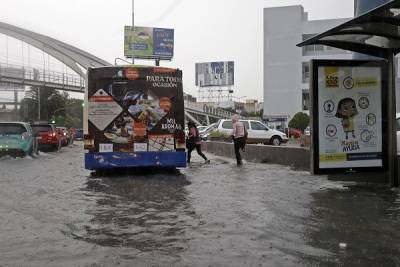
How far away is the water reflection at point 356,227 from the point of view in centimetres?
584

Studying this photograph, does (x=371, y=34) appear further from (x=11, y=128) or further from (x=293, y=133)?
(x=293, y=133)

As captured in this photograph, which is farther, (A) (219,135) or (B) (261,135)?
(B) (261,135)

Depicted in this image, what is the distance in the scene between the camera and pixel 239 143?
1834 centimetres

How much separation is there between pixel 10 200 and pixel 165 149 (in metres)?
4.94

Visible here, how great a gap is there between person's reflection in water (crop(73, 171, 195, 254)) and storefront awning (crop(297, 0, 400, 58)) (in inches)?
149

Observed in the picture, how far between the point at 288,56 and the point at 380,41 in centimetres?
5592

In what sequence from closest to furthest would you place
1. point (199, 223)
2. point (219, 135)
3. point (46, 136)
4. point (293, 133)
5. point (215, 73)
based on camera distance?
point (199, 223)
point (46, 136)
point (219, 135)
point (293, 133)
point (215, 73)

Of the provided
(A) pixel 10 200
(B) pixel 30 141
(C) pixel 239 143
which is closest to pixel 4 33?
(B) pixel 30 141

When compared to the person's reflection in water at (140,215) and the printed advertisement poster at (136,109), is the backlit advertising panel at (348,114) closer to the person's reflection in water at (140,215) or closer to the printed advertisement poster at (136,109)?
the person's reflection in water at (140,215)

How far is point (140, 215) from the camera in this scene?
27.6ft

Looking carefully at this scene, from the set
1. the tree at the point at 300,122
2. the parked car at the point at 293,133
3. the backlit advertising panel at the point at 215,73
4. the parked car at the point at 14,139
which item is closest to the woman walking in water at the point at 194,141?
the parked car at the point at 14,139

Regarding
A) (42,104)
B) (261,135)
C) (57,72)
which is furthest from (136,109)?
(42,104)

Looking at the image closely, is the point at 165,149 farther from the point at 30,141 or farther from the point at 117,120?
the point at 30,141

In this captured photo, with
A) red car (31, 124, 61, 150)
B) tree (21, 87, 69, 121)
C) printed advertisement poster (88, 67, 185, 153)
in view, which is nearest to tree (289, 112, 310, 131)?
red car (31, 124, 61, 150)
